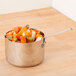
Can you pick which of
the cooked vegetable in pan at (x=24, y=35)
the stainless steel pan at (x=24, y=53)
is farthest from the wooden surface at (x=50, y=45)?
the cooked vegetable in pan at (x=24, y=35)

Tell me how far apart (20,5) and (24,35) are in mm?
915

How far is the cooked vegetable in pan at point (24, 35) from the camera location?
51.3 inches

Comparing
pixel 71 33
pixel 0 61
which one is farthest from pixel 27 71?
pixel 71 33

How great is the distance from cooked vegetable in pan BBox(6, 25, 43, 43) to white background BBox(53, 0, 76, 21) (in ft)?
2.18

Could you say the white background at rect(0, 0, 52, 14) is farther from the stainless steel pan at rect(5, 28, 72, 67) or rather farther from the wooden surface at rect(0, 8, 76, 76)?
the stainless steel pan at rect(5, 28, 72, 67)

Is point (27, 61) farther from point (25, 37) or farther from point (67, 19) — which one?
point (67, 19)

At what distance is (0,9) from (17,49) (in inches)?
35.2

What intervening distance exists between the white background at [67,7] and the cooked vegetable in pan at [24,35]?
2.18ft

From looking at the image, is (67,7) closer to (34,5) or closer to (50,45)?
(34,5)

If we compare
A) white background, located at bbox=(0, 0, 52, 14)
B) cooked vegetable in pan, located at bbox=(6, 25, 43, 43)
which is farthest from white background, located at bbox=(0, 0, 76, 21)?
cooked vegetable in pan, located at bbox=(6, 25, 43, 43)

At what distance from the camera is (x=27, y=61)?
4.37 feet

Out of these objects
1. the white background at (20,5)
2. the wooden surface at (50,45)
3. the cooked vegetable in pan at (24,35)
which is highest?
the cooked vegetable in pan at (24,35)

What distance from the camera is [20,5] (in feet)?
7.18

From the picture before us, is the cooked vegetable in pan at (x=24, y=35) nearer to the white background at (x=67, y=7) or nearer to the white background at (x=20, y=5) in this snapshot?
the white background at (x=67, y=7)
